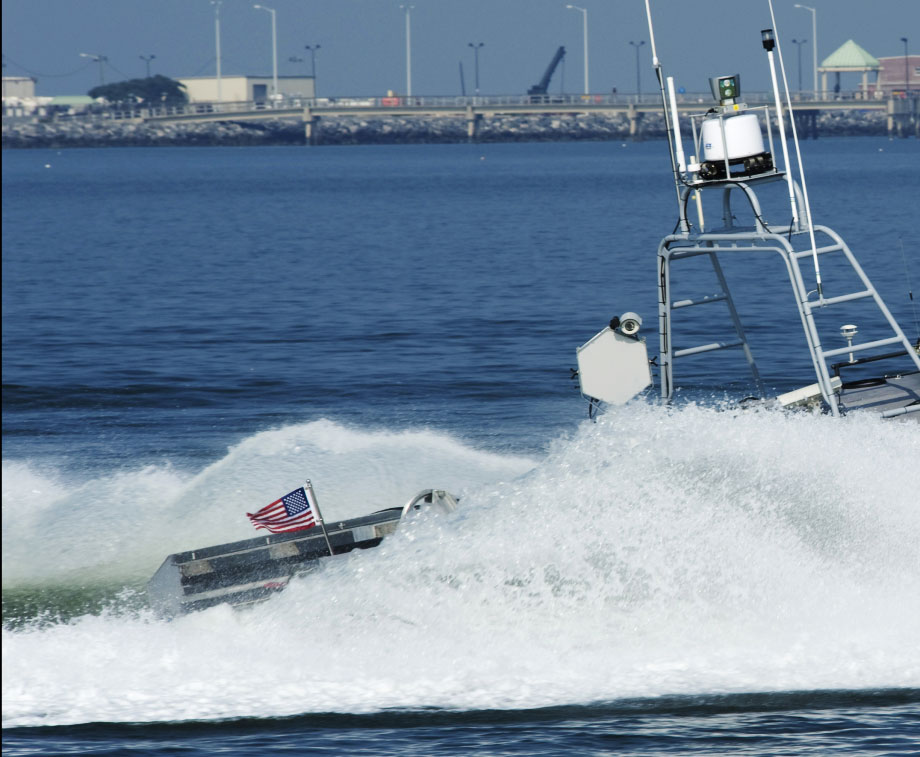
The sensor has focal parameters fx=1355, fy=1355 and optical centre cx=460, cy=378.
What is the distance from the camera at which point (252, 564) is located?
34.3 ft

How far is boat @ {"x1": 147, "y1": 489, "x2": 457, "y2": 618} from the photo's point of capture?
33.5ft

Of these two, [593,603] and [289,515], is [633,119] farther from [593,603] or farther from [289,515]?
[593,603]

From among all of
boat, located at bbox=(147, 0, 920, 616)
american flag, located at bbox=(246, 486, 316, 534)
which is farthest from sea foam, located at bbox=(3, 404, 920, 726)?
american flag, located at bbox=(246, 486, 316, 534)

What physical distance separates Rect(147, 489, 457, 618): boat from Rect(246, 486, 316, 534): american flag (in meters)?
0.07

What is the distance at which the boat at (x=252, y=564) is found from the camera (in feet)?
33.5

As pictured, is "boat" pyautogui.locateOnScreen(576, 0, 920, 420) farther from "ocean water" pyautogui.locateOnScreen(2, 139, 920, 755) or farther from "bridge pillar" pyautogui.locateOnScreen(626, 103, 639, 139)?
"bridge pillar" pyautogui.locateOnScreen(626, 103, 639, 139)

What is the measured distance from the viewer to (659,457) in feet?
34.1

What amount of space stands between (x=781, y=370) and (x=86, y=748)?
15.3 metres

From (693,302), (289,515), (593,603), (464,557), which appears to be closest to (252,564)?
(289,515)

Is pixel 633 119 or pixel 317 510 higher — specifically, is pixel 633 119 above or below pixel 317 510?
above

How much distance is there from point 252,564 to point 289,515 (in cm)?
50

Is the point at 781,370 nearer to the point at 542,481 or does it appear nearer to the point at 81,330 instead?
the point at 542,481

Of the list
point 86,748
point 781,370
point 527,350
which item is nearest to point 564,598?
point 86,748

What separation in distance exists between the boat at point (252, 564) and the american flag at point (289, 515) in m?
0.07
